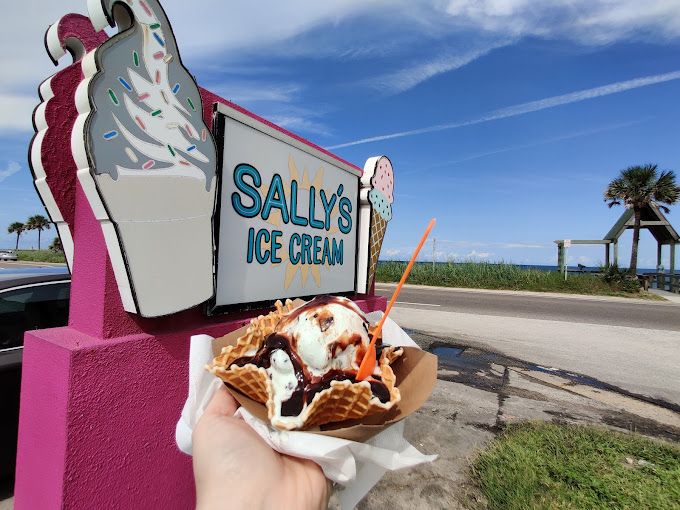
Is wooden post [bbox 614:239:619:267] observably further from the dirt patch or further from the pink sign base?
the pink sign base

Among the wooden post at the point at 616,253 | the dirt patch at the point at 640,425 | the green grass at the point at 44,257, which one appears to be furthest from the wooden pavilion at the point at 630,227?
the green grass at the point at 44,257

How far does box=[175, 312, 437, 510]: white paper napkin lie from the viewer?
1164mm

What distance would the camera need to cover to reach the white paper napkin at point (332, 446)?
1164 millimetres

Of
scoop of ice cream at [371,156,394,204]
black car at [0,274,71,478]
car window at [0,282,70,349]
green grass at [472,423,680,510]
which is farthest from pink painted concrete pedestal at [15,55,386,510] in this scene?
scoop of ice cream at [371,156,394,204]

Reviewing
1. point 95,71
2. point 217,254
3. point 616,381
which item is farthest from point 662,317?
point 95,71

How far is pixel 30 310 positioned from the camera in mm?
3260

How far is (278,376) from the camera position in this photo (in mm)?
1290

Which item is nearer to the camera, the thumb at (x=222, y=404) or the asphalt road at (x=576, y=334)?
the thumb at (x=222, y=404)

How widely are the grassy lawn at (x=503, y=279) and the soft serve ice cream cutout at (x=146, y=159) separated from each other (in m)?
21.4

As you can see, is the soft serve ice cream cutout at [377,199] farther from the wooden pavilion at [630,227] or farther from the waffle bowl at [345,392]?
the wooden pavilion at [630,227]

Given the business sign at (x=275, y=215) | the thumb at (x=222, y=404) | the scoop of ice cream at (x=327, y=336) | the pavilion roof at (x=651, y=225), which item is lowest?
the thumb at (x=222, y=404)

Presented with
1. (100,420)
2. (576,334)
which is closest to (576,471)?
(100,420)

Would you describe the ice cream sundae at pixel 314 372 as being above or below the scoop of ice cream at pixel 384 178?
below

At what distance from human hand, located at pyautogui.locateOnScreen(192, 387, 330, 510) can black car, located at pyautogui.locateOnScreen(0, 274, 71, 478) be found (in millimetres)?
2391
